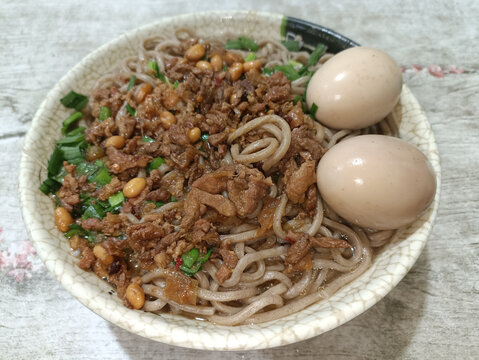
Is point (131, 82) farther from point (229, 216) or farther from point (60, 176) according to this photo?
point (229, 216)

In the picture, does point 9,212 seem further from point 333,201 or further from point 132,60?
point 333,201

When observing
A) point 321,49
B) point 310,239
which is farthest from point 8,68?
point 310,239

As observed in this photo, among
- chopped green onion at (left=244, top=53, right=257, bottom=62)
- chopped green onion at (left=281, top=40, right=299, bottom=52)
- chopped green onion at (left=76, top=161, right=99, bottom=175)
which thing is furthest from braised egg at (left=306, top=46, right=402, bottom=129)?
chopped green onion at (left=76, top=161, right=99, bottom=175)

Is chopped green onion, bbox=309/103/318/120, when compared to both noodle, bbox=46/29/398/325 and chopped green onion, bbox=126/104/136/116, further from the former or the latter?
chopped green onion, bbox=126/104/136/116

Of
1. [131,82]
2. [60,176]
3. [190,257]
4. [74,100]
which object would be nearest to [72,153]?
[60,176]

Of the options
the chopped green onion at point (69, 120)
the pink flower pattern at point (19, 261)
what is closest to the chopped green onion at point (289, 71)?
the chopped green onion at point (69, 120)
